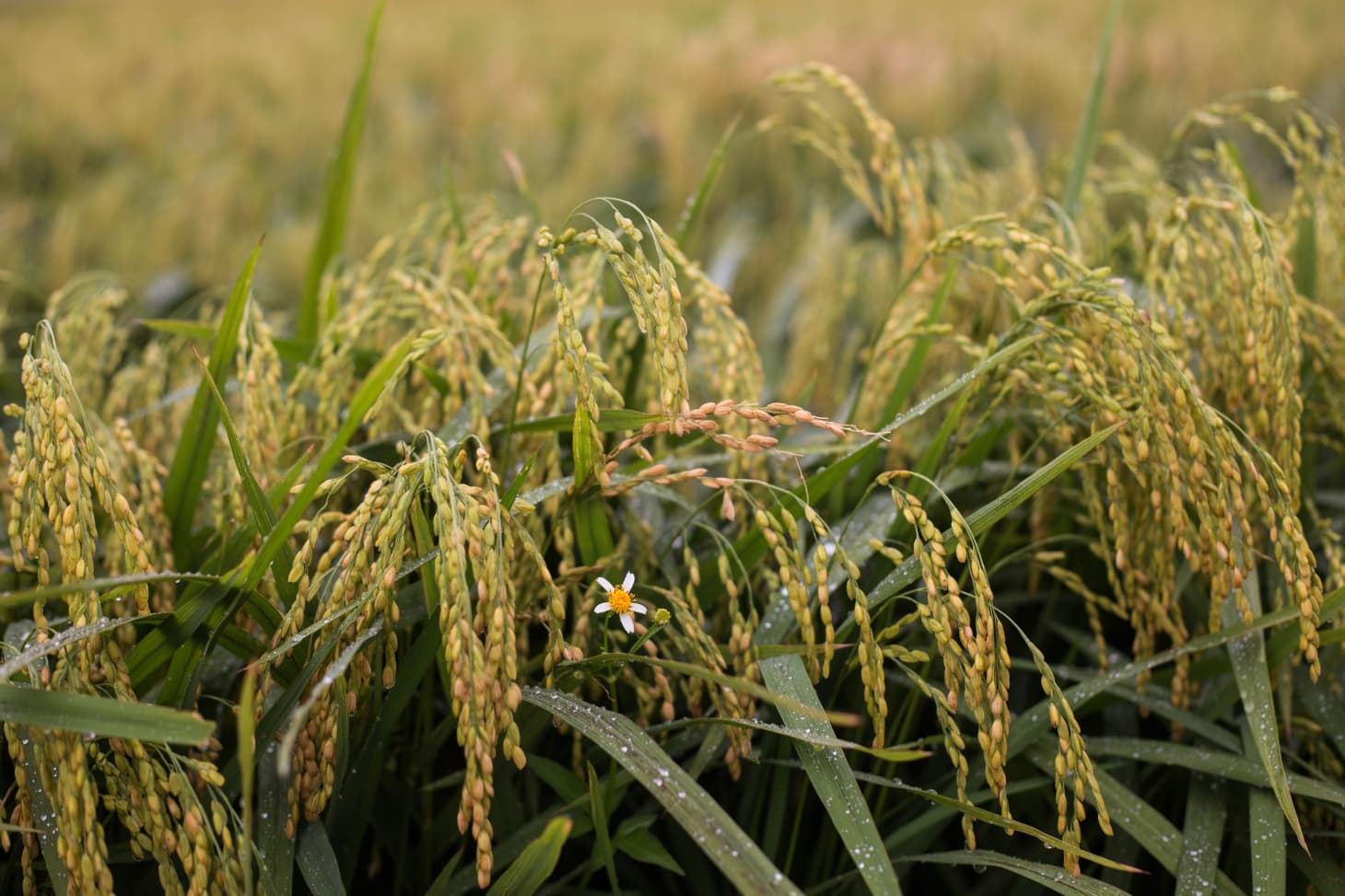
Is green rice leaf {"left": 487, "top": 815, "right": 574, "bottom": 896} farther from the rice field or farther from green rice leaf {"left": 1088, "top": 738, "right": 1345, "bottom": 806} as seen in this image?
green rice leaf {"left": 1088, "top": 738, "right": 1345, "bottom": 806}

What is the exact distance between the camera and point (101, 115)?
12.6 ft

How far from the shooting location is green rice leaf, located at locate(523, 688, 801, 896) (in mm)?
829

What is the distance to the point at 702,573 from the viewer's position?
1.25 metres

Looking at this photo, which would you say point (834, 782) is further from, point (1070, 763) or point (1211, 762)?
point (1211, 762)

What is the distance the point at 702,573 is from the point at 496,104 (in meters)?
3.27

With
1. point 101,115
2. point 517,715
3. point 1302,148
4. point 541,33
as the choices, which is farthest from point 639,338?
point 541,33

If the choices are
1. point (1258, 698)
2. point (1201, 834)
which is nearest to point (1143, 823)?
point (1201, 834)

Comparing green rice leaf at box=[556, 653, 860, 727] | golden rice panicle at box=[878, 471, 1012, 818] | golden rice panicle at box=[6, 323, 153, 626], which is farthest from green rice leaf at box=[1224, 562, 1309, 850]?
golden rice panicle at box=[6, 323, 153, 626]

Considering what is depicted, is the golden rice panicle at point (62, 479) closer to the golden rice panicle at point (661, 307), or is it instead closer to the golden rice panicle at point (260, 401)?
the golden rice panicle at point (260, 401)

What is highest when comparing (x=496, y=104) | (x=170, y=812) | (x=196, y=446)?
(x=496, y=104)

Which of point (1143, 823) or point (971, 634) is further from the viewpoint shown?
point (1143, 823)

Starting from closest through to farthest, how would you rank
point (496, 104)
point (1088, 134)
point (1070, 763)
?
point (1070, 763), point (1088, 134), point (496, 104)

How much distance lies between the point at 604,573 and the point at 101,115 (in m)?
3.67

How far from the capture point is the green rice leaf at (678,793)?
0.83m
